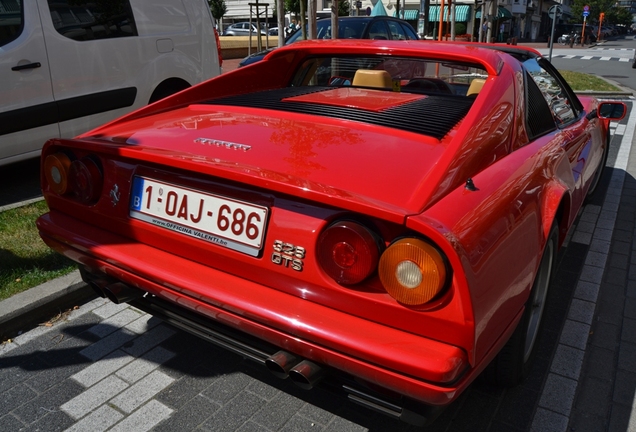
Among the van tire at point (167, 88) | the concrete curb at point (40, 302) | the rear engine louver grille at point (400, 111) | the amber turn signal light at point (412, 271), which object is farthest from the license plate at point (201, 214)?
the van tire at point (167, 88)

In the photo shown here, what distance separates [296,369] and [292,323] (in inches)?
5.9

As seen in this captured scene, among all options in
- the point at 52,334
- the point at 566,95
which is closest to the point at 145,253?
the point at 52,334

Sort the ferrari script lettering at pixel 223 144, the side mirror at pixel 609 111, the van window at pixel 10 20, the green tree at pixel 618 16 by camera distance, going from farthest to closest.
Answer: the green tree at pixel 618 16 < the van window at pixel 10 20 < the side mirror at pixel 609 111 < the ferrari script lettering at pixel 223 144

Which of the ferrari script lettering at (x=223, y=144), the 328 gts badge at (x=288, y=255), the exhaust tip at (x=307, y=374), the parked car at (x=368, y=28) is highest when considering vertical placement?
the parked car at (x=368, y=28)

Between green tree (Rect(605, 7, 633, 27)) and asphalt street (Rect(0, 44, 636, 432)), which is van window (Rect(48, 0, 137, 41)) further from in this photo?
green tree (Rect(605, 7, 633, 27))

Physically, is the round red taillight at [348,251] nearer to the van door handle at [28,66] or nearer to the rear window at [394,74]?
the rear window at [394,74]

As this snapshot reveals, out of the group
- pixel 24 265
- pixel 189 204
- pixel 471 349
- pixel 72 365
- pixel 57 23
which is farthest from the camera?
pixel 57 23

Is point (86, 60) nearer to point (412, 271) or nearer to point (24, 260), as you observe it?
point (24, 260)

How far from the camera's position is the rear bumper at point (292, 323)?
5.50 feet

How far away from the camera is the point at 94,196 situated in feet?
8.03

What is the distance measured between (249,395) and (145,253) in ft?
2.59

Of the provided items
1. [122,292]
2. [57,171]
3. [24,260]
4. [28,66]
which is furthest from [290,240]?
[28,66]

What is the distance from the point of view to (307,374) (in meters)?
1.83

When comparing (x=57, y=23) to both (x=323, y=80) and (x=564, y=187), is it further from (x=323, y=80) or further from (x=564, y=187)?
(x=564, y=187)
